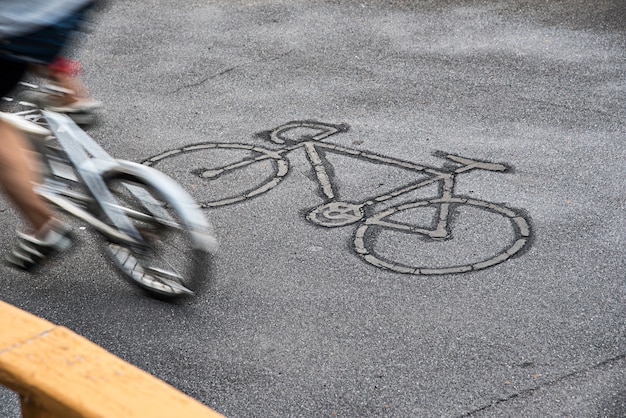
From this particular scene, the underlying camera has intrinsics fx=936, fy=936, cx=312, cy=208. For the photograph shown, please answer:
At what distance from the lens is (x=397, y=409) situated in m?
3.87

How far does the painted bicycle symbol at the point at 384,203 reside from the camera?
5.12 meters

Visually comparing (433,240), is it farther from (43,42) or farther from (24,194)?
(43,42)

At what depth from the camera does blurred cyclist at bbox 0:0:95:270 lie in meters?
3.98

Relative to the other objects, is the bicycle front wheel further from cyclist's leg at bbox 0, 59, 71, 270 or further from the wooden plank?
the wooden plank

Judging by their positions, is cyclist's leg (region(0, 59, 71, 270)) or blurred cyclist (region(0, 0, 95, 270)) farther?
cyclist's leg (region(0, 59, 71, 270))

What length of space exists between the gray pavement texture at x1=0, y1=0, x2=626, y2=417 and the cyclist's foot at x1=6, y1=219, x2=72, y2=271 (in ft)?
1.04

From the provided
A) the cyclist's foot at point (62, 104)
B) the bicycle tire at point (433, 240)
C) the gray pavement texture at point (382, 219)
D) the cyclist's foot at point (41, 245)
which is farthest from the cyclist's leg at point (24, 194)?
the bicycle tire at point (433, 240)

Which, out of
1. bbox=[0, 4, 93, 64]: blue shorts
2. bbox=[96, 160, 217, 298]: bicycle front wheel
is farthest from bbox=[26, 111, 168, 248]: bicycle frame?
bbox=[0, 4, 93, 64]: blue shorts

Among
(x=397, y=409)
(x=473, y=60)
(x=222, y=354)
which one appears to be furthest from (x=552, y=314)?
(x=473, y=60)

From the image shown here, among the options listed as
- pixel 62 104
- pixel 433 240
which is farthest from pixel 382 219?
pixel 62 104

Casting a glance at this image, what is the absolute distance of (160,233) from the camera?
444 cm

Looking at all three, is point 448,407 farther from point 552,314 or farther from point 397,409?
point 552,314

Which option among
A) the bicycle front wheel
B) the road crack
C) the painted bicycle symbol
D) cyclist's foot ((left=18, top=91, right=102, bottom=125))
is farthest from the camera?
the painted bicycle symbol

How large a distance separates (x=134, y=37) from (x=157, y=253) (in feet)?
16.9
